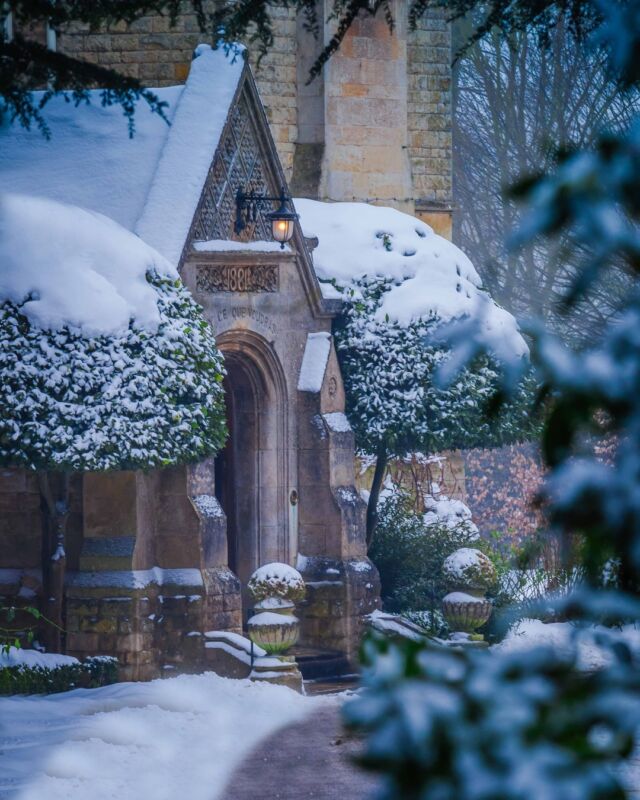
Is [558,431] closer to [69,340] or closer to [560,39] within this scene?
[69,340]

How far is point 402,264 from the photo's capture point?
57.3 feet

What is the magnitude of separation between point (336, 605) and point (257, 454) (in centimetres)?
173

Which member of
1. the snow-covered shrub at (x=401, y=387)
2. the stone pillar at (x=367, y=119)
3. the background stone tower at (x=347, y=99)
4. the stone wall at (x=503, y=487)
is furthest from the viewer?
the stone wall at (x=503, y=487)

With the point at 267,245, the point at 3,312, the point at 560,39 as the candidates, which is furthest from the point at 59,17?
the point at 560,39

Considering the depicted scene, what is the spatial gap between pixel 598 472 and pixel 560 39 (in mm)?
30114

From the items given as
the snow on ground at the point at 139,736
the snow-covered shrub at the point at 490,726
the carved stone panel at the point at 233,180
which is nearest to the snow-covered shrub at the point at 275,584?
the snow on ground at the point at 139,736

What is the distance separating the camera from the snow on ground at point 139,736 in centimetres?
967

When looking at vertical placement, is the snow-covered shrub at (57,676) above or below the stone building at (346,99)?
below

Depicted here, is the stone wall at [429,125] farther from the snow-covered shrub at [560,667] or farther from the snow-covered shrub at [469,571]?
the snow-covered shrub at [560,667]

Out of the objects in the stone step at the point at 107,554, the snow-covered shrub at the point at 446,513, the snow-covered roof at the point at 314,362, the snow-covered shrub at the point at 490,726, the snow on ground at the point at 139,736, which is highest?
the snow-covered roof at the point at 314,362

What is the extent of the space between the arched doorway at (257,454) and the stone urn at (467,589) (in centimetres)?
168

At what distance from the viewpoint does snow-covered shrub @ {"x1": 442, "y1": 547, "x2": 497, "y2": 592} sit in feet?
51.3

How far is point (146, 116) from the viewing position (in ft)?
54.0

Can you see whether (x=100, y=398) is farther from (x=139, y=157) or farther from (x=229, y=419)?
(x=139, y=157)
